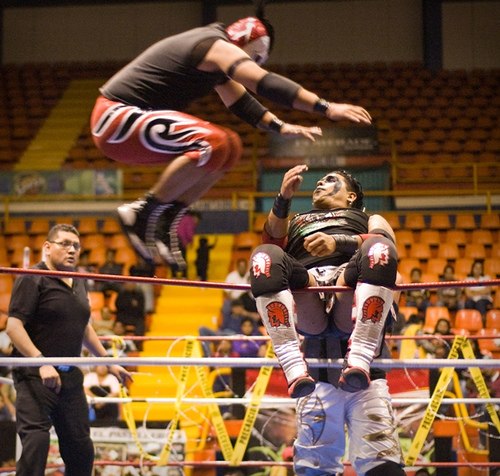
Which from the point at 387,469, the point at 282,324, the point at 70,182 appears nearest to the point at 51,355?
the point at 282,324

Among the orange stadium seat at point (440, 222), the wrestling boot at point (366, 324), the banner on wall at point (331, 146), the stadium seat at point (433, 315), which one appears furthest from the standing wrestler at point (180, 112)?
the banner on wall at point (331, 146)

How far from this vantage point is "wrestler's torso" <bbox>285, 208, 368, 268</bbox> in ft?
12.3

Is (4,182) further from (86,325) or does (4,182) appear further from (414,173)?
(86,325)

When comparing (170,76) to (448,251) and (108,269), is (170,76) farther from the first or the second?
(448,251)

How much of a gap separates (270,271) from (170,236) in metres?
0.44

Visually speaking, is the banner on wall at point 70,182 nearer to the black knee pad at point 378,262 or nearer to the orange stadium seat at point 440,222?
the orange stadium seat at point 440,222

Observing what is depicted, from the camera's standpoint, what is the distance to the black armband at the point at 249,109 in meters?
3.48

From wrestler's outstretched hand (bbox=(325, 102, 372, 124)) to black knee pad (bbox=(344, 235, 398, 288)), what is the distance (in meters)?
0.54

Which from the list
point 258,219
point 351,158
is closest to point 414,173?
point 351,158

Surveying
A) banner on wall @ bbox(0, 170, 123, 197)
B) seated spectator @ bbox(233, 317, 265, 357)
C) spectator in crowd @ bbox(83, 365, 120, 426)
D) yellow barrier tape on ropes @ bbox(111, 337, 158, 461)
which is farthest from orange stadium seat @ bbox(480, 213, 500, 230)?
yellow barrier tape on ropes @ bbox(111, 337, 158, 461)

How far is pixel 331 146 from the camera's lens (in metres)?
11.9

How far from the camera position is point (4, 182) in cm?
1073

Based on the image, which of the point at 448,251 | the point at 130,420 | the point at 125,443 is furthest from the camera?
the point at 448,251

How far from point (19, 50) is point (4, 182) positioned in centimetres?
684
